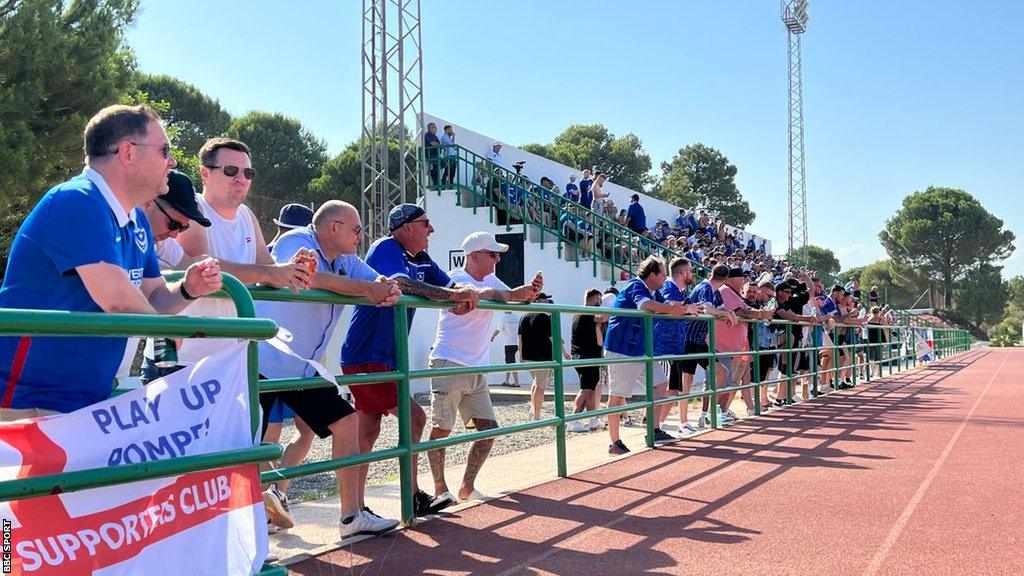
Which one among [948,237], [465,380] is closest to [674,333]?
[465,380]

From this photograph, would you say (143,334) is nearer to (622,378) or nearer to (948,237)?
(622,378)

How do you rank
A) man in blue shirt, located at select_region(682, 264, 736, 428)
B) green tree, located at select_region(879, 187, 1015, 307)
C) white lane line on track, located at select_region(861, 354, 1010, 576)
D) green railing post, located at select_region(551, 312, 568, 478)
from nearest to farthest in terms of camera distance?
white lane line on track, located at select_region(861, 354, 1010, 576), green railing post, located at select_region(551, 312, 568, 478), man in blue shirt, located at select_region(682, 264, 736, 428), green tree, located at select_region(879, 187, 1015, 307)

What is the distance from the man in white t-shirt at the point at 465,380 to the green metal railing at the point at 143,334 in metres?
2.78

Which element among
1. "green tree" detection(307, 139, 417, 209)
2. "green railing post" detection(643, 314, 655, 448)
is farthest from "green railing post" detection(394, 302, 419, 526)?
"green tree" detection(307, 139, 417, 209)

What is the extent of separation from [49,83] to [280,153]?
35.8 m

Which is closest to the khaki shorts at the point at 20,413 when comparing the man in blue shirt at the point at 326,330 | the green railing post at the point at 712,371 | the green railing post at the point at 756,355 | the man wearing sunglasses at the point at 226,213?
the man wearing sunglasses at the point at 226,213

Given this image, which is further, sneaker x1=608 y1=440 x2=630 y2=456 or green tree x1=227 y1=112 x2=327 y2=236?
green tree x1=227 y1=112 x2=327 y2=236

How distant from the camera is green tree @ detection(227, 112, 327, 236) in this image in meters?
52.0

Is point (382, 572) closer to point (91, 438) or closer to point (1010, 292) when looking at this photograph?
point (91, 438)

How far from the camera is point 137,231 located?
2854 millimetres

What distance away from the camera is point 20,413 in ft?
8.32

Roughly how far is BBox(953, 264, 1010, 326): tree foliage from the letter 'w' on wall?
8175 centimetres

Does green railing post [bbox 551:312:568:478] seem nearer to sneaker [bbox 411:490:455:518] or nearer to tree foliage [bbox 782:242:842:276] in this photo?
sneaker [bbox 411:490:455:518]

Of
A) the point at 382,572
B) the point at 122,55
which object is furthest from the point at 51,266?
the point at 122,55
